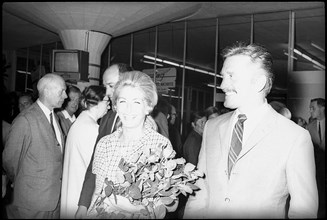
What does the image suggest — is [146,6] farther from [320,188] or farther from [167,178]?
[167,178]

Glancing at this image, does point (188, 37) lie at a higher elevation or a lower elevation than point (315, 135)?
higher

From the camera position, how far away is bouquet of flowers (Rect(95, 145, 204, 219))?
1580mm

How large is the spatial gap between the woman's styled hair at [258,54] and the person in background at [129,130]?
46 cm

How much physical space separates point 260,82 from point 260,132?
25cm

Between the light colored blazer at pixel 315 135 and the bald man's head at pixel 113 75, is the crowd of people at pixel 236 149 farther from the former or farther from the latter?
the light colored blazer at pixel 315 135

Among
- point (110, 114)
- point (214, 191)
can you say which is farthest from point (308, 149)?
point (110, 114)

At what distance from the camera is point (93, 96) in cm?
326

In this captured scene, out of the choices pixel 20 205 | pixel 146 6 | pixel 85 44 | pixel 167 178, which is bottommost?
pixel 20 205

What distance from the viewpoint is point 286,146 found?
1765 millimetres

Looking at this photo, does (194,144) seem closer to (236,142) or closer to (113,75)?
(113,75)

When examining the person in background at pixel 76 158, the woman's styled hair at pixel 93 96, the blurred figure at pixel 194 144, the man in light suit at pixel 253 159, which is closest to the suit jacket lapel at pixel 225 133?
the man in light suit at pixel 253 159

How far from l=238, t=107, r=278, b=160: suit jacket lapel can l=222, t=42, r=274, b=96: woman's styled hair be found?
16cm

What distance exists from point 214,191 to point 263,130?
374mm

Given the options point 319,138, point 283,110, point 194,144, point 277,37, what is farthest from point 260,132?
point 277,37
